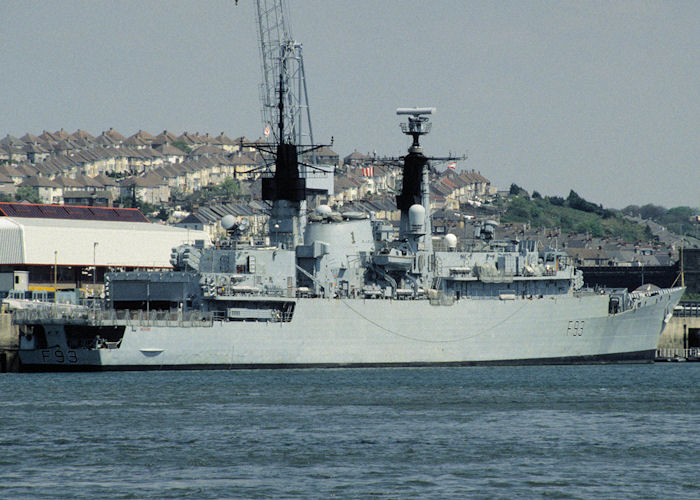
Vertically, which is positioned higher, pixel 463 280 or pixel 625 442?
pixel 463 280

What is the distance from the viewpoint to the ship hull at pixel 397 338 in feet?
163

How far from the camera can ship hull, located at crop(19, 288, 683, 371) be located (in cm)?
4966

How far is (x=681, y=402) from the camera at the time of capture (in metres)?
42.2

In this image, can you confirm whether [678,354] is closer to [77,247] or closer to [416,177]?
[416,177]

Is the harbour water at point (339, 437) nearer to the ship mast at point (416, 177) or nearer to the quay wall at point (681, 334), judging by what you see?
the ship mast at point (416, 177)

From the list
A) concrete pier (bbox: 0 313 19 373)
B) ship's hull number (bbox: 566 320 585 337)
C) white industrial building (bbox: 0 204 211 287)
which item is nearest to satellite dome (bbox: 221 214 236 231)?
concrete pier (bbox: 0 313 19 373)

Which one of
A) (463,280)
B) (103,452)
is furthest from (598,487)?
(463,280)

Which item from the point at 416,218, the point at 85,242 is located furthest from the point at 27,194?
the point at 416,218

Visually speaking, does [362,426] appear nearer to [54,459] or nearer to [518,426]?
[518,426]

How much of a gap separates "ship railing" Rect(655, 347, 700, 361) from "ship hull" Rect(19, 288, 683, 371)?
218 inches

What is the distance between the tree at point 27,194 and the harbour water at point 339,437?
115837 millimetres

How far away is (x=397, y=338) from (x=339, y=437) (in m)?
23.0

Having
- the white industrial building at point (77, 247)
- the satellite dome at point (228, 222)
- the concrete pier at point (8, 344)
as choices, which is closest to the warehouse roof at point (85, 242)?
the white industrial building at point (77, 247)

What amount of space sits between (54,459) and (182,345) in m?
20.7
